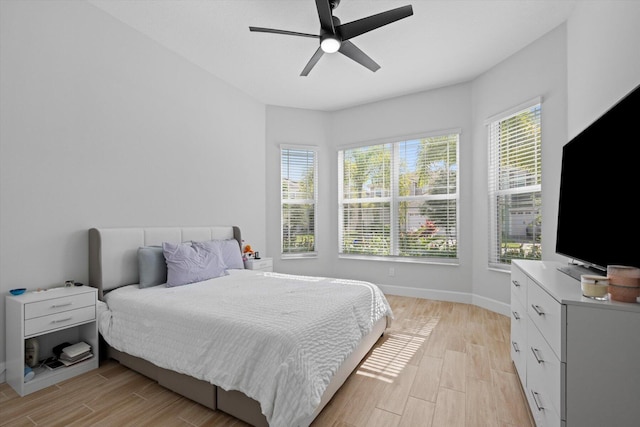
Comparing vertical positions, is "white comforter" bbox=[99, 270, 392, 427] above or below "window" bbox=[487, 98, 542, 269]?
below

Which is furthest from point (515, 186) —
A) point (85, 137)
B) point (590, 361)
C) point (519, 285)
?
point (85, 137)

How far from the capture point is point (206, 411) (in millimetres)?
1750

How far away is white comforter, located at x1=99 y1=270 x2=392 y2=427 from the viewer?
1435 mm

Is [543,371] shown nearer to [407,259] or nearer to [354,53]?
[354,53]

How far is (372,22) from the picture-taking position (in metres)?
2.21

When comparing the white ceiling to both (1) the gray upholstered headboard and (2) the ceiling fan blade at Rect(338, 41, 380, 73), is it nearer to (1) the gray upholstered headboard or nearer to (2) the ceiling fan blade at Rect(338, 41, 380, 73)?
(2) the ceiling fan blade at Rect(338, 41, 380, 73)

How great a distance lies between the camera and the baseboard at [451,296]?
3.49 meters

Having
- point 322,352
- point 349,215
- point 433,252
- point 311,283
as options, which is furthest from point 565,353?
point 349,215

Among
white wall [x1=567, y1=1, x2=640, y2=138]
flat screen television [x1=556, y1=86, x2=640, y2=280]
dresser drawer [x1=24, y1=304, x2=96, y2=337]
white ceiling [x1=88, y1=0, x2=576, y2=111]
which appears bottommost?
dresser drawer [x1=24, y1=304, x2=96, y2=337]

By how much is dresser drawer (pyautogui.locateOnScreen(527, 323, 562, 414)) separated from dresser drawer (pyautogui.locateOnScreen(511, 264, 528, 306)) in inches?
9.6

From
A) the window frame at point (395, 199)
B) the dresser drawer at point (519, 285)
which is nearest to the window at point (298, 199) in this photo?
the window frame at point (395, 199)

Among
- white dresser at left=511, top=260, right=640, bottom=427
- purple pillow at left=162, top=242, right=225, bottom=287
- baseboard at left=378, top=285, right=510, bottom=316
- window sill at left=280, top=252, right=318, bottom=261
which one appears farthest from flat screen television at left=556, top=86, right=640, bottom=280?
window sill at left=280, top=252, right=318, bottom=261

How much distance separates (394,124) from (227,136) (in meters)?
2.48

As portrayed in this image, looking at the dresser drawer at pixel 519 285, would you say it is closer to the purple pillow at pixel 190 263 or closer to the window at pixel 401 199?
the window at pixel 401 199
